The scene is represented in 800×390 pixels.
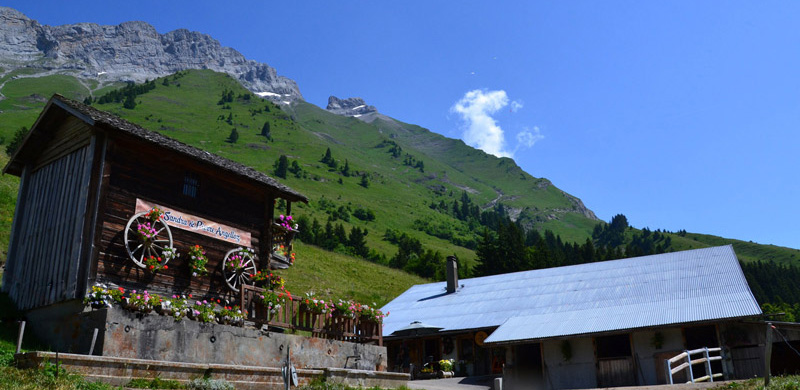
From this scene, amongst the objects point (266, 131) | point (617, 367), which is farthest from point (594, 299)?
point (266, 131)

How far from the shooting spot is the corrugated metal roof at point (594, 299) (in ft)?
81.9

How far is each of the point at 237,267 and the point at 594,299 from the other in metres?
17.4

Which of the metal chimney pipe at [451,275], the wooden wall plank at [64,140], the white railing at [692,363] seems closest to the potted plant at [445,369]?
the metal chimney pipe at [451,275]

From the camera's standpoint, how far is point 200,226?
1895cm

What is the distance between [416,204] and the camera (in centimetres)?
15288

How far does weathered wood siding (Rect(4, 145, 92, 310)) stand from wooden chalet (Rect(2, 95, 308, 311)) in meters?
0.03

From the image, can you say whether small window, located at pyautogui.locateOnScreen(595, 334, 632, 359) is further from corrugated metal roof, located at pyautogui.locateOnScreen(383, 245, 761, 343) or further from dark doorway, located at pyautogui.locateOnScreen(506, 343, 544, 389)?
dark doorway, located at pyautogui.locateOnScreen(506, 343, 544, 389)

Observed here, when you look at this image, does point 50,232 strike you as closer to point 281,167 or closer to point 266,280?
point 266,280

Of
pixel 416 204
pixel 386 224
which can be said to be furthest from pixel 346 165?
pixel 386 224

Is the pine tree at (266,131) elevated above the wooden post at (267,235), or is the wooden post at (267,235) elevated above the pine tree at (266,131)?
the pine tree at (266,131)

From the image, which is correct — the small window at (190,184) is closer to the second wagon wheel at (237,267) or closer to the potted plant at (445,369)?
the second wagon wheel at (237,267)

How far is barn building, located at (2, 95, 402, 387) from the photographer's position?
1488 centimetres

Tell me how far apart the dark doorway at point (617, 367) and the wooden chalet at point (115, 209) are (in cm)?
1400

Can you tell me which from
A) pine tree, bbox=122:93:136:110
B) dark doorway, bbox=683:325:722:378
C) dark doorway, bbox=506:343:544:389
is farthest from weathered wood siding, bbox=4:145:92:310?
pine tree, bbox=122:93:136:110
